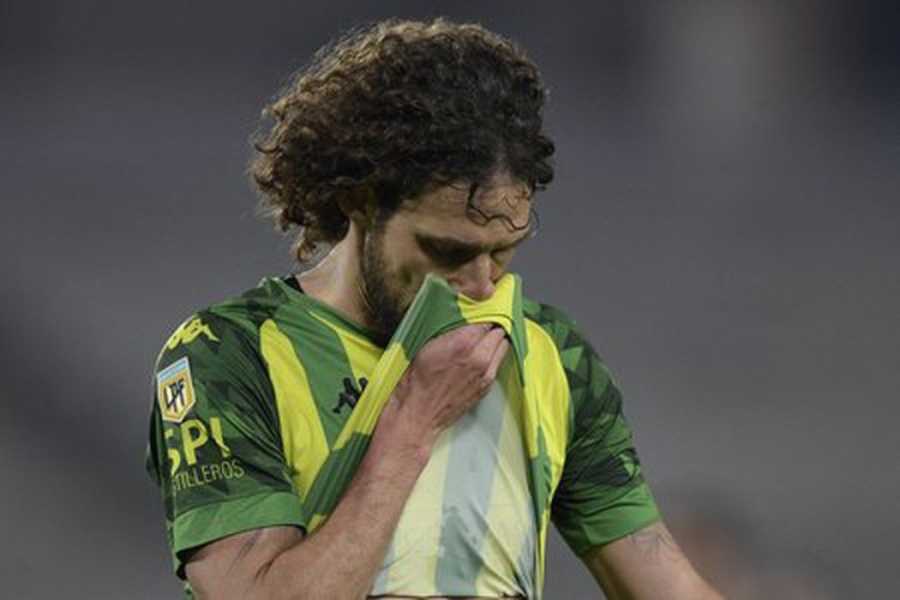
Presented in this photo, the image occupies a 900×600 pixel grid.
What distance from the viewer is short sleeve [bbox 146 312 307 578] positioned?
2115mm

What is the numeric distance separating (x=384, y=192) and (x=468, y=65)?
0.64 feet

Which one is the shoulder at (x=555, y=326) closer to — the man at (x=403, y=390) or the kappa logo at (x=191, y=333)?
the man at (x=403, y=390)

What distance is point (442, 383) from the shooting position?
2191 millimetres

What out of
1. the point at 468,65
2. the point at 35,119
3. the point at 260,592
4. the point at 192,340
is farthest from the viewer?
the point at 35,119

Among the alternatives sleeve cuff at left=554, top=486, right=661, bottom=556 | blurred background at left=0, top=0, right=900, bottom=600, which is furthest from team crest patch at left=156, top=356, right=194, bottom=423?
blurred background at left=0, top=0, right=900, bottom=600

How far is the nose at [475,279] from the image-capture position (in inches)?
88.2

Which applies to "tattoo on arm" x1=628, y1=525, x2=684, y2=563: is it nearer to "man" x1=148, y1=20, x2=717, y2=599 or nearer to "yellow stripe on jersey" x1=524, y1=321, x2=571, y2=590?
"man" x1=148, y1=20, x2=717, y2=599

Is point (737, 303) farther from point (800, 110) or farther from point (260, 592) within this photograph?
point (260, 592)

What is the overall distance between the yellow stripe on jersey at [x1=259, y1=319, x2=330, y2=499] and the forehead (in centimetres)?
22

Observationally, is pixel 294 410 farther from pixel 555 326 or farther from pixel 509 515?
pixel 555 326

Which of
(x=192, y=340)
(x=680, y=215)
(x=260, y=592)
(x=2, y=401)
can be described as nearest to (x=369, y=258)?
(x=192, y=340)

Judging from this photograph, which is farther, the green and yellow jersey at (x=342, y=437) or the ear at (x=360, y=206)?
the ear at (x=360, y=206)

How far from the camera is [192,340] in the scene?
87.8 inches

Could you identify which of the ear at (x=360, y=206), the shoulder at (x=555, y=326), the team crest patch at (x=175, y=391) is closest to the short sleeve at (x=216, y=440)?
the team crest patch at (x=175, y=391)
